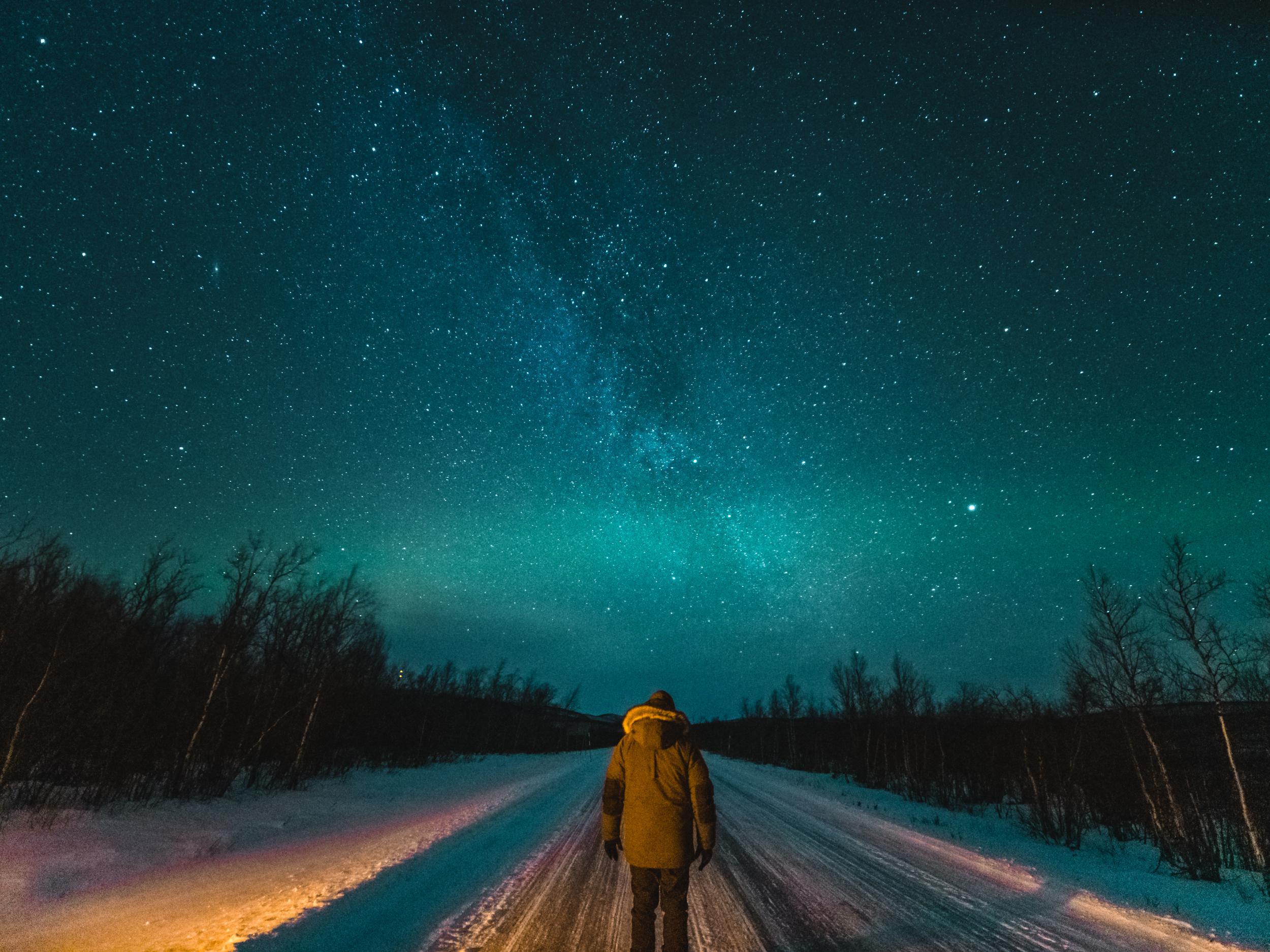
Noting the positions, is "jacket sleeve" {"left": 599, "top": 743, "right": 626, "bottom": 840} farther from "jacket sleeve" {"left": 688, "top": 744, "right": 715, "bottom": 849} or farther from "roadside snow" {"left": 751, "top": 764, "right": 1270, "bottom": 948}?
"roadside snow" {"left": 751, "top": 764, "right": 1270, "bottom": 948}

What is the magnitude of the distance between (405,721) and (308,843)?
32777 mm

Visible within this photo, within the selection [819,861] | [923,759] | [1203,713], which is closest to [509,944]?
[819,861]

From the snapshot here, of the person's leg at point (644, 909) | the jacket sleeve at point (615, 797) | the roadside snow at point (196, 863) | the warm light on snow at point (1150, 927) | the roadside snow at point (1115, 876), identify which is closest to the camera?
the person's leg at point (644, 909)

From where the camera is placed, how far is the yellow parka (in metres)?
4.06

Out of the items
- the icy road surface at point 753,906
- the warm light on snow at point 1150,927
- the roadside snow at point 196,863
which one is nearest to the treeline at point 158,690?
the roadside snow at point 196,863

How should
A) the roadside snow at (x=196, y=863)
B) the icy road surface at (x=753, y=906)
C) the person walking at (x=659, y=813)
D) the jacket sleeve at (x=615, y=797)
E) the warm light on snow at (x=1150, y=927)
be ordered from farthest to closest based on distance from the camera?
the roadside snow at (x=196, y=863) → the warm light on snow at (x=1150, y=927) → the icy road surface at (x=753, y=906) → the jacket sleeve at (x=615, y=797) → the person walking at (x=659, y=813)

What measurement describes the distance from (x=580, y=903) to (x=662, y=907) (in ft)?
8.19

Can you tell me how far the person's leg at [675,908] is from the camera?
12.6ft

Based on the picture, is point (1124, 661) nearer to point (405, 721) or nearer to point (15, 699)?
point (15, 699)

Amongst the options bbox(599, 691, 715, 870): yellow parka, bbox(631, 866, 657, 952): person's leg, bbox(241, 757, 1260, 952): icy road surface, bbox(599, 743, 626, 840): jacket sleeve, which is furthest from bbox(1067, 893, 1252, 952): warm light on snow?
bbox(599, 743, 626, 840): jacket sleeve

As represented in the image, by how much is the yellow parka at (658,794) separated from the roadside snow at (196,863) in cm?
344

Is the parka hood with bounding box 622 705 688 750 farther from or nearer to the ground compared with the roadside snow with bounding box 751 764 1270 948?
farther from the ground

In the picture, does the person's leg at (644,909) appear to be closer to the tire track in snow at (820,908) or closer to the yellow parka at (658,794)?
the yellow parka at (658,794)

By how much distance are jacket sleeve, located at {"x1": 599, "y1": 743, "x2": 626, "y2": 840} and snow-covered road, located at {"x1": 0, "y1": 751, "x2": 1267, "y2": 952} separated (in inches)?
49.6
